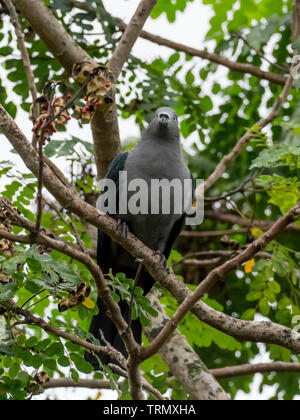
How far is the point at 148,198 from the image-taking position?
414cm

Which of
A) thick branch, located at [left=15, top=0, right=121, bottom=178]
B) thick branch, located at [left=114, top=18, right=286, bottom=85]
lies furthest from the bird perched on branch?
thick branch, located at [left=114, top=18, right=286, bottom=85]

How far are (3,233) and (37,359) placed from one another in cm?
84

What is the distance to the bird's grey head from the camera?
4.38m

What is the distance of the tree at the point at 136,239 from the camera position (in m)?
2.79

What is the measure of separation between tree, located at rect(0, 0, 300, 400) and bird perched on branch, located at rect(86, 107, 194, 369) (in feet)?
0.86

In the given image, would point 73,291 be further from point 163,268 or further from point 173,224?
point 173,224

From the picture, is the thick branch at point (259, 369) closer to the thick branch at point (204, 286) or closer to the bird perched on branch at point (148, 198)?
the bird perched on branch at point (148, 198)

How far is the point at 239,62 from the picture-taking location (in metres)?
5.71

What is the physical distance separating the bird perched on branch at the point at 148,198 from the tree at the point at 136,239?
26cm

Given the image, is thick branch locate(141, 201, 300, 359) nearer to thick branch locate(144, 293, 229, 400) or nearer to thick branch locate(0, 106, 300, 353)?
thick branch locate(0, 106, 300, 353)

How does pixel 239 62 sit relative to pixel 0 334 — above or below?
above

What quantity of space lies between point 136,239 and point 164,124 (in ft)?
3.81

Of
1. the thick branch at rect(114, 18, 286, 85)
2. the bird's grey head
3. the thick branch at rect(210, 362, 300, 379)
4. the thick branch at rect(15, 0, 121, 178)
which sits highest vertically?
the thick branch at rect(114, 18, 286, 85)
